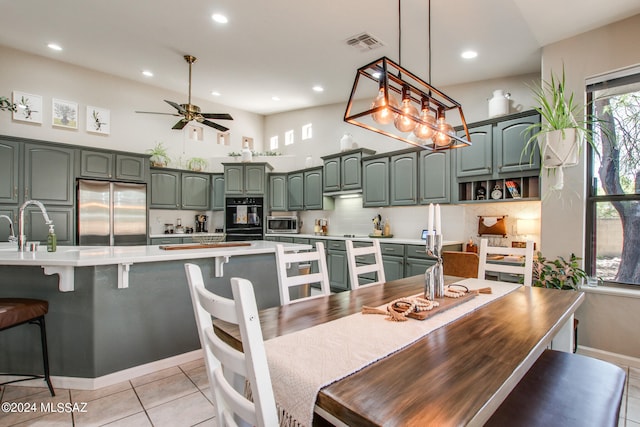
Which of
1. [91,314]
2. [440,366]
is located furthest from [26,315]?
[440,366]

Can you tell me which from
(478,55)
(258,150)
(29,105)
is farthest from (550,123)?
(29,105)

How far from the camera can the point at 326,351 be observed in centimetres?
106

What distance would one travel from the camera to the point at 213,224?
6.70m

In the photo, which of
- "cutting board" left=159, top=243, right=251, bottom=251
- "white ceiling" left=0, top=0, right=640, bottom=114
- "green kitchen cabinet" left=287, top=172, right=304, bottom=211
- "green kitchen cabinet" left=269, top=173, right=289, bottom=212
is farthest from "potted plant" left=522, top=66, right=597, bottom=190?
"green kitchen cabinet" left=269, top=173, right=289, bottom=212

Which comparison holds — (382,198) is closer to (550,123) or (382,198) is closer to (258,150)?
(550,123)

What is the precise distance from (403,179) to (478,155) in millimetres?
1100

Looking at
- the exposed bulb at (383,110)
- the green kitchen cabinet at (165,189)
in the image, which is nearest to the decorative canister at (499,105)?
the exposed bulb at (383,110)

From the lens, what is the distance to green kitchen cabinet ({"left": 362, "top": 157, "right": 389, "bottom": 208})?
4.89m

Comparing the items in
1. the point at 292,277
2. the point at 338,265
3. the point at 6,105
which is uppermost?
the point at 6,105

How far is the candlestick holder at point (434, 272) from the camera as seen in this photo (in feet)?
5.63

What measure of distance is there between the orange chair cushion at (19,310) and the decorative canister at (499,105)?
4.67 m

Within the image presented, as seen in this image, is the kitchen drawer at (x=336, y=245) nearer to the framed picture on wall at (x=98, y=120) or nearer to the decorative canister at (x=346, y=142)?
the decorative canister at (x=346, y=142)

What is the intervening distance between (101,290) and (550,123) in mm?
3804

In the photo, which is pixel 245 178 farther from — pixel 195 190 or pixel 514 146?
pixel 514 146
